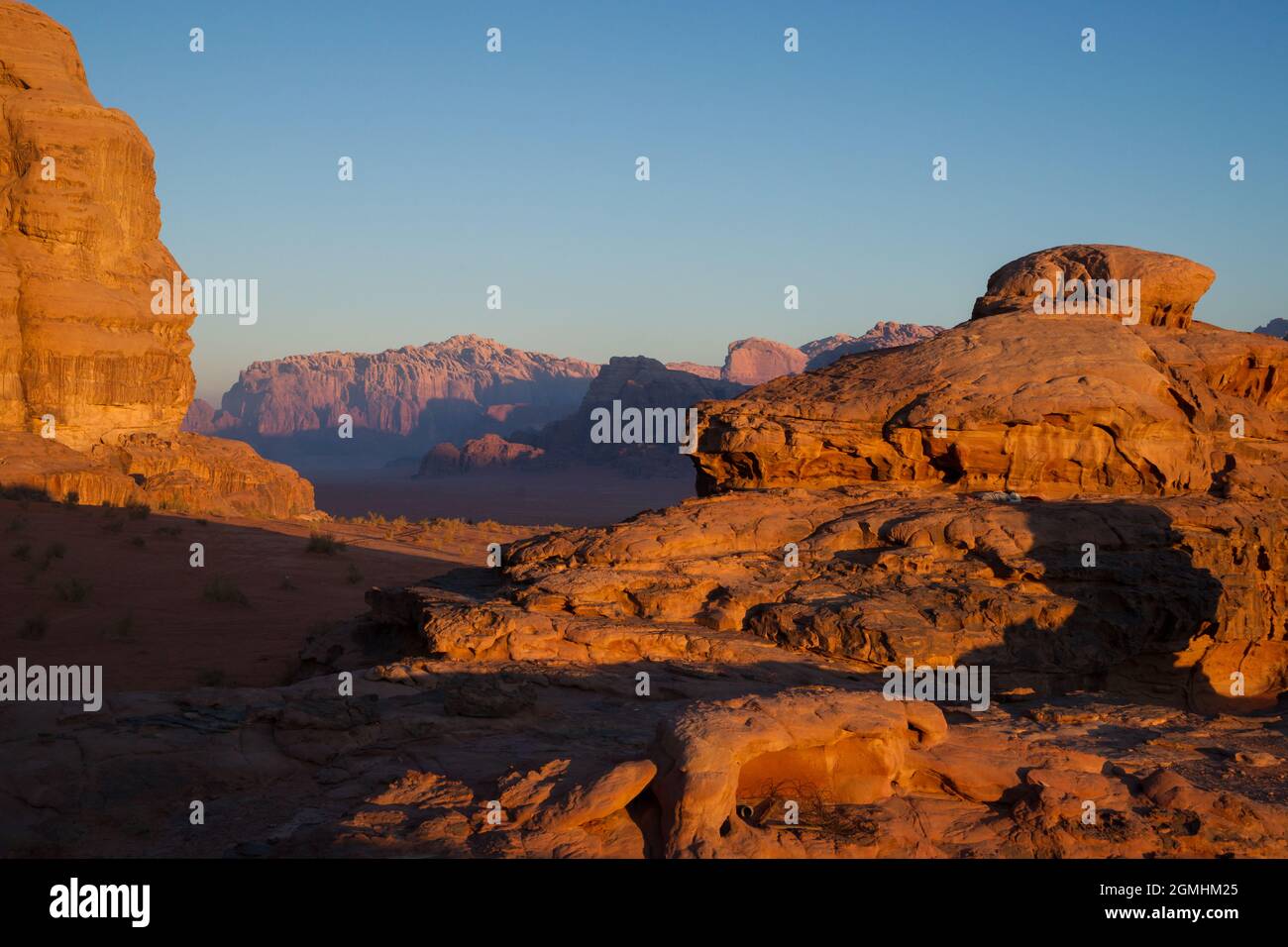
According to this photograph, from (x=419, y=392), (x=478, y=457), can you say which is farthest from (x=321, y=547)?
(x=419, y=392)

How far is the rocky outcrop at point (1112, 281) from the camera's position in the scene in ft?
40.2

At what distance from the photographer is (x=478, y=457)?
74625 millimetres

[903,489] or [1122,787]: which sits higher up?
[903,489]

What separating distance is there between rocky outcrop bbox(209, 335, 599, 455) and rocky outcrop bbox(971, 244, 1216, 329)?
99091 mm

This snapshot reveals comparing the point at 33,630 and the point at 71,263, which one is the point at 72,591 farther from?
the point at 71,263

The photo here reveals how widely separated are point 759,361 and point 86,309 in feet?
302

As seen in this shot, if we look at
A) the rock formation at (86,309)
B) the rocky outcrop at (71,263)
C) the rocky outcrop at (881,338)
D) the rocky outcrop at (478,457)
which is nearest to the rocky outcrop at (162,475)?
the rock formation at (86,309)

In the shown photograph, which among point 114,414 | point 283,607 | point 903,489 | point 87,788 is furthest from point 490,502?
point 87,788

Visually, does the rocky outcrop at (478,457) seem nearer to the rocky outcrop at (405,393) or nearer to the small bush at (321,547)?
the rocky outcrop at (405,393)

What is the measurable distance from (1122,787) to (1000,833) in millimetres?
1027

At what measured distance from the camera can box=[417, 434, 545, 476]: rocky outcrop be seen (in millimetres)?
73750

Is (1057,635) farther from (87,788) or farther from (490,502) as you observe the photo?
(490,502)

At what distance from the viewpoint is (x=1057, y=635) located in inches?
348

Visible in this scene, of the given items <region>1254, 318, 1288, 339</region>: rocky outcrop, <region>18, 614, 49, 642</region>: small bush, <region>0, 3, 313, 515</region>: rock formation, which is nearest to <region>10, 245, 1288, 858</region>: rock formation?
<region>18, 614, 49, 642</region>: small bush
